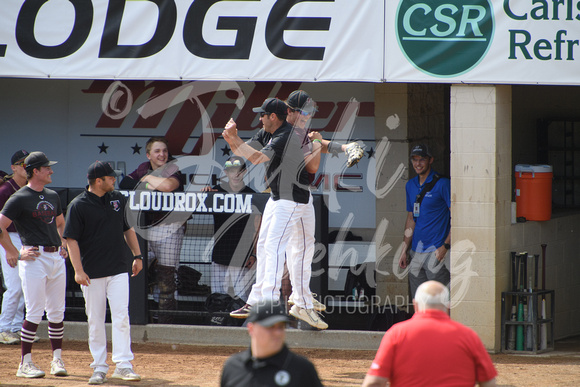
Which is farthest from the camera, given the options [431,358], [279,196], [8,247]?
[8,247]

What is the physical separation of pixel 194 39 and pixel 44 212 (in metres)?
2.77

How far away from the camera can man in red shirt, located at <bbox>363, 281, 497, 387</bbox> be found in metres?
4.26

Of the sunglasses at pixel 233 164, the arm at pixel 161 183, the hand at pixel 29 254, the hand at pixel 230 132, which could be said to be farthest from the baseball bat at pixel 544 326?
the hand at pixel 29 254

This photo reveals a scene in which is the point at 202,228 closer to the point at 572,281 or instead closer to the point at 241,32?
the point at 241,32

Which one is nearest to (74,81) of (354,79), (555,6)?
(354,79)

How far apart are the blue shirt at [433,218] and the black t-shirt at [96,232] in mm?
3693

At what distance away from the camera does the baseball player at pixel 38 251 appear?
7.76 m

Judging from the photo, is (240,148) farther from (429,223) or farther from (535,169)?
(535,169)

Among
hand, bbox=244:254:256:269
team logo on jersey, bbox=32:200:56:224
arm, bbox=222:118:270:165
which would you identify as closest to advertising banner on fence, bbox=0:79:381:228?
hand, bbox=244:254:256:269

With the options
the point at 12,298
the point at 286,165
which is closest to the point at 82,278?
the point at 286,165

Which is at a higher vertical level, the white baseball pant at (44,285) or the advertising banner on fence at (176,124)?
the advertising banner on fence at (176,124)

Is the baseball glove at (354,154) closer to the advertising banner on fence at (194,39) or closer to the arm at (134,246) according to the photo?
the advertising banner on fence at (194,39)

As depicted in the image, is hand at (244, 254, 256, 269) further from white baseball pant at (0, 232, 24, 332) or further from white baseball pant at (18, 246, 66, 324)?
white baseball pant at (0, 232, 24, 332)

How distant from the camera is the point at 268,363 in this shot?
383 centimetres
